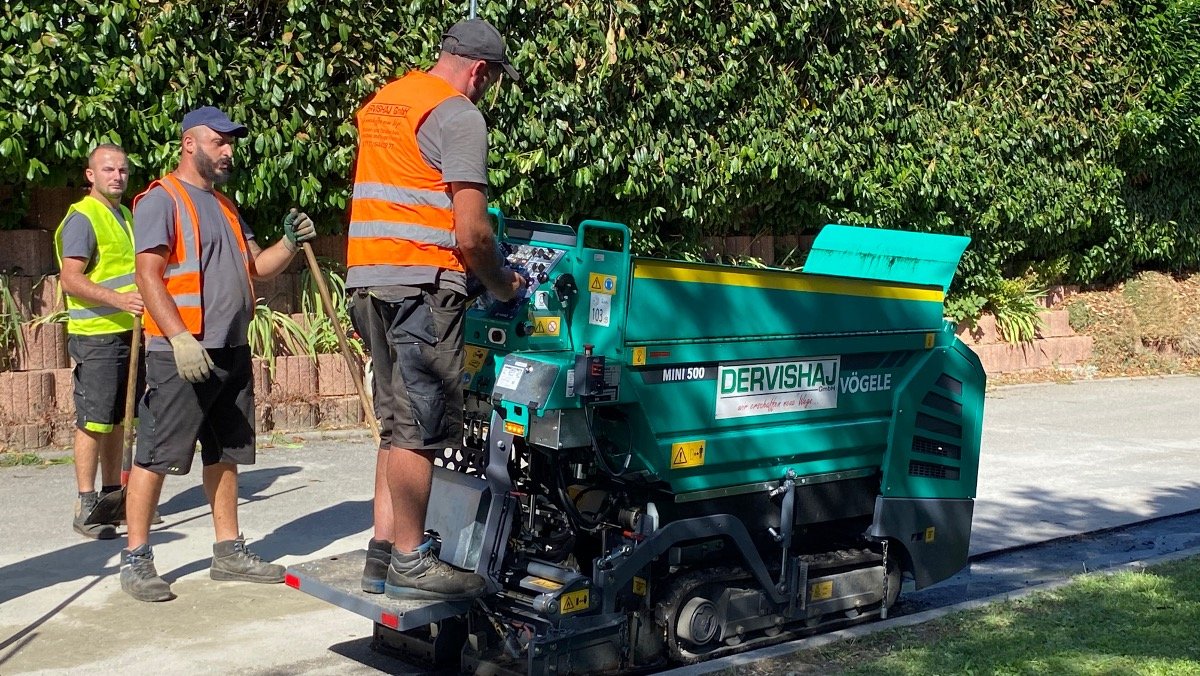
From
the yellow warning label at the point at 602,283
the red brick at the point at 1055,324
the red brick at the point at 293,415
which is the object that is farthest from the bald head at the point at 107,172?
the red brick at the point at 1055,324

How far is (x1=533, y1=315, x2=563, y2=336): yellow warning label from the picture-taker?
4.83m

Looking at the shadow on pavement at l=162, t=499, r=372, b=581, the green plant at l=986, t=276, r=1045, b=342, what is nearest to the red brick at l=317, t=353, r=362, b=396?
the shadow on pavement at l=162, t=499, r=372, b=581

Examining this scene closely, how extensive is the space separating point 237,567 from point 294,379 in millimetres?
3764

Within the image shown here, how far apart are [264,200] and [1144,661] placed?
6.59m

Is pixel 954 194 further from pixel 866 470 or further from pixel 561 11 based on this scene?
pixel 866 470

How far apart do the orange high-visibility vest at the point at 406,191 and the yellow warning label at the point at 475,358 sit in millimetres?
433

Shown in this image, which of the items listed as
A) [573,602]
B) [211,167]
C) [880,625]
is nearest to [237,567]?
[211,167]

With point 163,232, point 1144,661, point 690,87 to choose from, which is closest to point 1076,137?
point 690,87

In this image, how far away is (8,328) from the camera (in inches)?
343

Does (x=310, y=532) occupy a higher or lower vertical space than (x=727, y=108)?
lower

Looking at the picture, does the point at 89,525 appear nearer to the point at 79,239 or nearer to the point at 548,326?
the point at 79,239

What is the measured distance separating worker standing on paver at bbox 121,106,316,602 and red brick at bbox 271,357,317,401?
3614mm

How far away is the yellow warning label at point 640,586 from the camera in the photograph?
498 cm

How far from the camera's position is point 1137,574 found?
6.41 m
